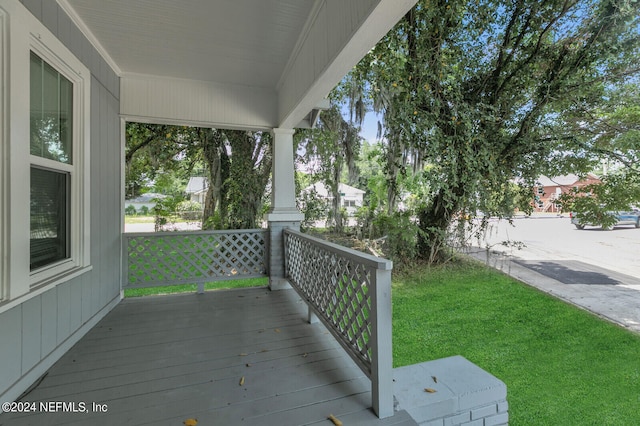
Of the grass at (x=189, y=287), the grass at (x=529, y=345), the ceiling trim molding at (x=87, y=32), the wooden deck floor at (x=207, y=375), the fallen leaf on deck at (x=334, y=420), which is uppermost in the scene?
the ceiling trim molding at (x=87, y=32)

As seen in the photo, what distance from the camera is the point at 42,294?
2055mm

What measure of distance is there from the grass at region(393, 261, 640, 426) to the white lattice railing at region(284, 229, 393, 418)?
1.30m

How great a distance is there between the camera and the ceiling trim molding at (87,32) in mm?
A: 2394

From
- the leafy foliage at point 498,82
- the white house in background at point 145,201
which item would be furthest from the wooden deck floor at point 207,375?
the white house in background at point 145,201

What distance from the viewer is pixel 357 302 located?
6.74 ft

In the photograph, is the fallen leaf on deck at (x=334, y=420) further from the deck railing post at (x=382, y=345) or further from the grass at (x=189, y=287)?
the grass at (x=189, y=287)

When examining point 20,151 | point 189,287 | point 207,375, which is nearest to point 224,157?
point 189,287

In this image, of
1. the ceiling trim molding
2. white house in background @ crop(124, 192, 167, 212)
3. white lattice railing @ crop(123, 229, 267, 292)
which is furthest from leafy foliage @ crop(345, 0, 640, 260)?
white house in background @ crop(124, 192, 167, 212)

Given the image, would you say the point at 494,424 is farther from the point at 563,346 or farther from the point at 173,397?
the point at 563,346

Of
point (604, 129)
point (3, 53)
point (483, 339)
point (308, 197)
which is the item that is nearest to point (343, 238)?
point (308, 197)

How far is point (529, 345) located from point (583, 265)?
5.24 metres

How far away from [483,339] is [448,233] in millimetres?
2683

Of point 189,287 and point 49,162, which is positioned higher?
point 49,162

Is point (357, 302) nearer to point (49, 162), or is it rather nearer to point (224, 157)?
point (49, 162)
